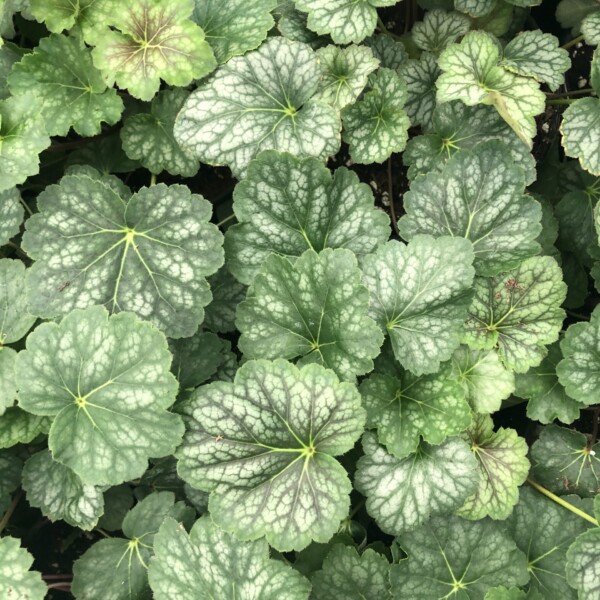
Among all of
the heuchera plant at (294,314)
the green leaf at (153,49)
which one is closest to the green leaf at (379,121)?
the heuchera plant at (294,314)

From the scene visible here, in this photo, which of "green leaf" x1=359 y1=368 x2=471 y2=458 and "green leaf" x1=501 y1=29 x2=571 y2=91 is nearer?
"green leaf" x1=359 y1=368 x2=471 y2=458

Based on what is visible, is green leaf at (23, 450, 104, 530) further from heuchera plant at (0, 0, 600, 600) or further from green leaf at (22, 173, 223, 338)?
green leaf at (22, 173, 223, 338)

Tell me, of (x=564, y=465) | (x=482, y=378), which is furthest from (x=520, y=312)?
(x=564, y=465)

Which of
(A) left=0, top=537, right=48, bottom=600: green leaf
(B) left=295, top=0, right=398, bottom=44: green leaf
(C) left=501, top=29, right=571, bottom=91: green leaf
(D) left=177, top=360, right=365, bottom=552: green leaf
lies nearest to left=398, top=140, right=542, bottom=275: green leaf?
(C) left=501, top=29, right=571, bottom=91: green leaf

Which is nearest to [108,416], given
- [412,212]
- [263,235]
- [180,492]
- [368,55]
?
[180,492]

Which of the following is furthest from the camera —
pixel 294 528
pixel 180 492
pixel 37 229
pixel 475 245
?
pixel 180 492

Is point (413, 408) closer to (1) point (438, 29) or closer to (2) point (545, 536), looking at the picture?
(2) point (545, 536)

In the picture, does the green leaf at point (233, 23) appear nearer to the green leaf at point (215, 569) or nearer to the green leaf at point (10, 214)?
the green leaf at point (10, 214)

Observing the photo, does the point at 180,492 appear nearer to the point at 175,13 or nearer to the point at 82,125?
the point at 82,125
